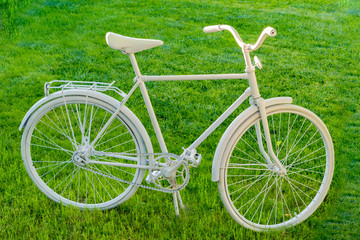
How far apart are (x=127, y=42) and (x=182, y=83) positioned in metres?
3.33

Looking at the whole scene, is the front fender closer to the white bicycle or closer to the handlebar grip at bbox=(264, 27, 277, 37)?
the white bicycle

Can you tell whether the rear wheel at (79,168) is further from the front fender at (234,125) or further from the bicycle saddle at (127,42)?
the front fender at (234,125)

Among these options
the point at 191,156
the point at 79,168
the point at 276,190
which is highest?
the point at 79,168

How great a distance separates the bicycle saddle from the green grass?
1.40 metres

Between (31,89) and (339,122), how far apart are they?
408 centimetres

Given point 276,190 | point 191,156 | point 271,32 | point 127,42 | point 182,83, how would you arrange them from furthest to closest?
point 182,83
point 276,190
point 191,156
point 127,42
point 271,32

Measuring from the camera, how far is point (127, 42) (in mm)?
2984

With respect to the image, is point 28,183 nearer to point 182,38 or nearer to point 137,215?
point 137,215

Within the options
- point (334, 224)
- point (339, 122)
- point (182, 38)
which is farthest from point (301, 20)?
point (334, 224)

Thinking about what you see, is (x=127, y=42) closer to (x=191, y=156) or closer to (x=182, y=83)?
(x=191, y=156)

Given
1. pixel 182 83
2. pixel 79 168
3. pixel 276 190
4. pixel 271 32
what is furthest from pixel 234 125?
pixel 182 83

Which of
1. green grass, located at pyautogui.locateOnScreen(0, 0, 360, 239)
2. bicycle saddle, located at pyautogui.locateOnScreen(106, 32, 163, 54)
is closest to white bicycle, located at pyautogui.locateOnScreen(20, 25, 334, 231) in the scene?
bicycle saddle, located at pyautogui.locateOnScreen(106, 32, 163, 54)

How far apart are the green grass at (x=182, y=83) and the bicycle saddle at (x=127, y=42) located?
1401 millimetres

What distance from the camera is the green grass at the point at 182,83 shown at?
3.53 metres
